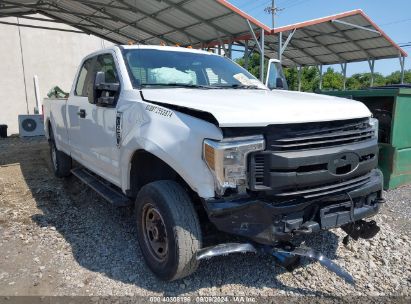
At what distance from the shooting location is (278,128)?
2611 millimetres

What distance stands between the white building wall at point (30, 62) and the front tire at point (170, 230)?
15.6m

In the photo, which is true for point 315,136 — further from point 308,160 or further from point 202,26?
point 202,26

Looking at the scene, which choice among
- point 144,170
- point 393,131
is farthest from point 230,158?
point 393,131

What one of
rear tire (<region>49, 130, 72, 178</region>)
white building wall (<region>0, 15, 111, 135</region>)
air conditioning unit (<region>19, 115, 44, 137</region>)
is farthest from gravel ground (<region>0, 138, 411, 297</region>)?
white building wall (<region>0, 15, 111, 135</region>)

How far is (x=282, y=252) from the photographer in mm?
2803

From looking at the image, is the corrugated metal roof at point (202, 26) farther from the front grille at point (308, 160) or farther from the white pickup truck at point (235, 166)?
the front grille at point (308, 160)

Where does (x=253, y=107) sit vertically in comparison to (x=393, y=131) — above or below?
above

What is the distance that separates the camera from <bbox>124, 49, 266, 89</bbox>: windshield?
12.2ft

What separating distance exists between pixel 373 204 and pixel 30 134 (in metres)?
12.8

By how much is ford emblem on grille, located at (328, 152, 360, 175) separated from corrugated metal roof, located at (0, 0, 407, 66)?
8.70 m

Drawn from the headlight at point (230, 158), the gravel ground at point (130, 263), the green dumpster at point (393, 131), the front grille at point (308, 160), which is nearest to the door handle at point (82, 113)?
the gravel ground at point (130, 263)

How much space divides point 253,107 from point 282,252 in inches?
44.5

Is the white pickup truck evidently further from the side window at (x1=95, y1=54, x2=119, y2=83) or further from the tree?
the tree

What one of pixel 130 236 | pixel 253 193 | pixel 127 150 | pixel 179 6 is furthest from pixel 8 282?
pixel 179 6
